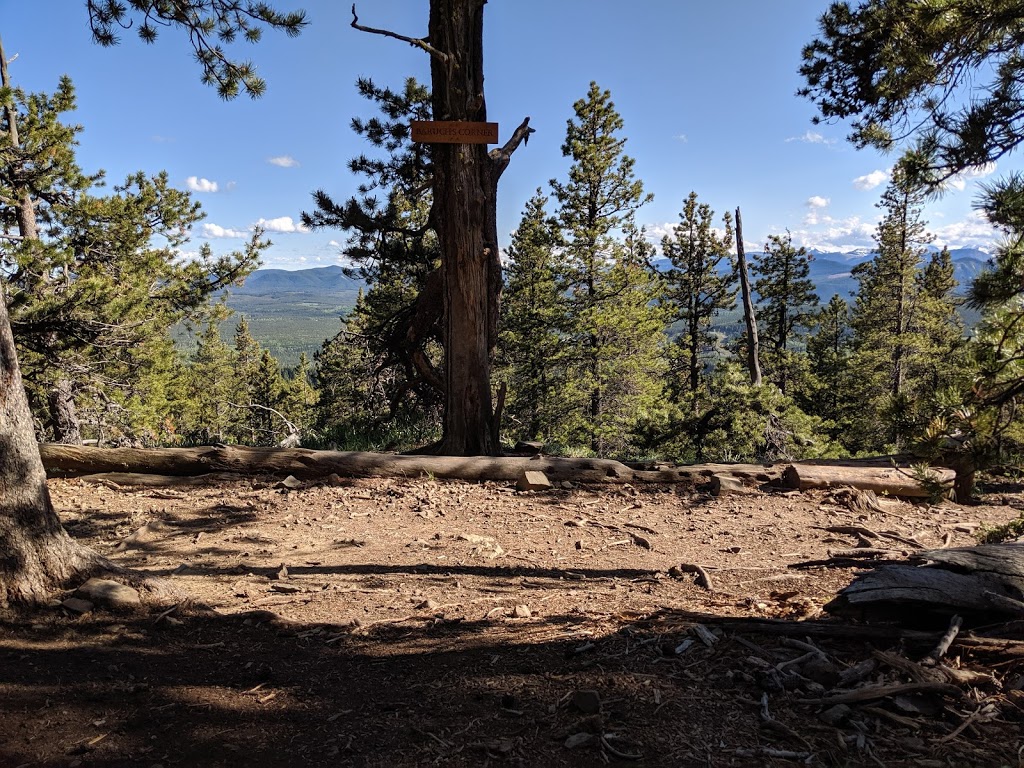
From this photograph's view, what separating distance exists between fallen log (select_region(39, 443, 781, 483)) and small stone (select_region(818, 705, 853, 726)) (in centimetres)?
522

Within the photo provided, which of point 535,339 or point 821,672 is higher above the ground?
point 535,339

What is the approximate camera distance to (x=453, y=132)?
25.9 ft

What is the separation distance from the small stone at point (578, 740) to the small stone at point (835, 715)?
1.01 m

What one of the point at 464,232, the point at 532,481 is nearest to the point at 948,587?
the point at 532,481

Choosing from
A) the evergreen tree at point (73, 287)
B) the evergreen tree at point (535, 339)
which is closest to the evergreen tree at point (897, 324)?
the evergreen tree at point (535, 339)

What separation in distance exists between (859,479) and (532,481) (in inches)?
163

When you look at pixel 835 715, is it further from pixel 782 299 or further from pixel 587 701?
pixel 782 299

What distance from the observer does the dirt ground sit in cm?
245

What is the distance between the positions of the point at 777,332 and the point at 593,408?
17.2 metres

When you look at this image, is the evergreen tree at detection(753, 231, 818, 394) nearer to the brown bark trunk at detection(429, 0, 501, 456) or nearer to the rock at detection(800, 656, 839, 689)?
the brown bark trunk at detection(429, 0, 501, 456)

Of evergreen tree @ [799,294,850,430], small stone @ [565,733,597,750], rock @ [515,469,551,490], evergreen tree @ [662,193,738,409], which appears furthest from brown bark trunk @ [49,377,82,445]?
evergreen tree @ [799,294,850,430]

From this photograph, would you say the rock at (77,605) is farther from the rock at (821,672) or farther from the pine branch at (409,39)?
the pine branch at (409,39)

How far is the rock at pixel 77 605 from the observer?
3.51m

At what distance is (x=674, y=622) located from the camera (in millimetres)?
3609
